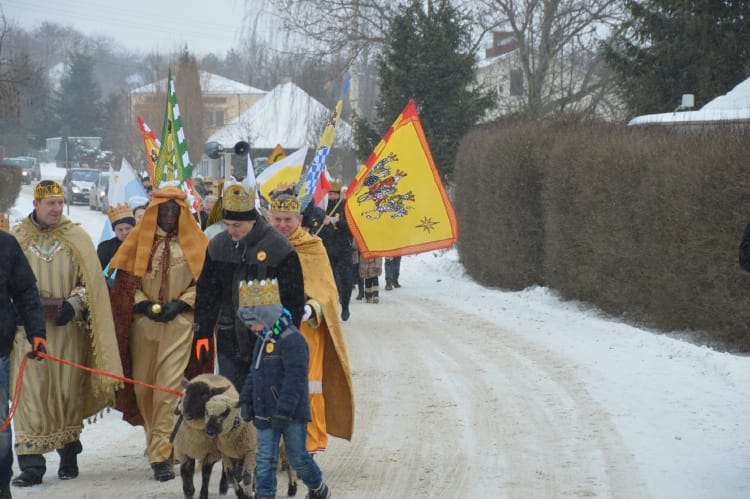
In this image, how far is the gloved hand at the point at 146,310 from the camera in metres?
7.66

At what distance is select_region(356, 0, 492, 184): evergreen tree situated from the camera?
29.4 meters

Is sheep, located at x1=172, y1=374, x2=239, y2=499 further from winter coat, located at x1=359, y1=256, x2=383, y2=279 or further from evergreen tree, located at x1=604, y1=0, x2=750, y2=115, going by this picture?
evergreen tree, located at x1=604, y1=0, x2=750, y2=115

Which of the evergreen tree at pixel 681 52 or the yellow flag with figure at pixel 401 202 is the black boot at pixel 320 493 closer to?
the yellow flag with figure at pixel 401 202

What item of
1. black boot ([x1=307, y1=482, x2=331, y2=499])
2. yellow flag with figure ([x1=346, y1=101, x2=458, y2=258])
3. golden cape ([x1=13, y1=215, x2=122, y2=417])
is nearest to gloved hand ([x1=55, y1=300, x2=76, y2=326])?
golden cape ([x1=13, y1=215, x2=122, y2=417])

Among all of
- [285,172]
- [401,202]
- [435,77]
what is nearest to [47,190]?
[401,202]

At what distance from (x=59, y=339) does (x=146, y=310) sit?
0.59m

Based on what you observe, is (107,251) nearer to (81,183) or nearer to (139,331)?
(139,331)

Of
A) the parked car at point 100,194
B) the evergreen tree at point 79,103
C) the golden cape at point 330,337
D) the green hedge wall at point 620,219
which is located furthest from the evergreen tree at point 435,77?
the evergreen tree at point 79,103

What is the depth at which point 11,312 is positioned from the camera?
674cm

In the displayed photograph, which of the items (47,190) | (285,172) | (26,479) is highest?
(285,172)

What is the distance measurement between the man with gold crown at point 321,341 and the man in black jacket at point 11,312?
1.62m

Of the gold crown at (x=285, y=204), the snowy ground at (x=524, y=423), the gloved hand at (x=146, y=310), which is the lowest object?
the snowy ground at (x=524, y=423)

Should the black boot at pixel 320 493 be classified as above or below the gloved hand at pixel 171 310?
below

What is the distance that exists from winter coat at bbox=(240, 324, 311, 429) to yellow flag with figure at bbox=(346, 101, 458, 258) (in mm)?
6960
